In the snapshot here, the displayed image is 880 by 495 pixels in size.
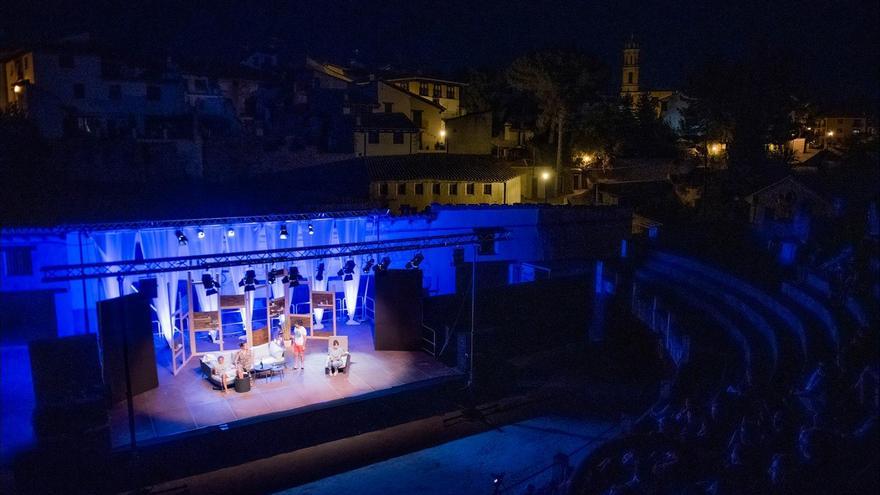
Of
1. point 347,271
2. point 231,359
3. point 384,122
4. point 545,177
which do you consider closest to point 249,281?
point 231,359

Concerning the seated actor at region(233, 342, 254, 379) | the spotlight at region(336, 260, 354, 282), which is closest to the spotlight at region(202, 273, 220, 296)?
the seated actor at region(233, 342, 254, 379)

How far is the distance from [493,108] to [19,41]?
22861mm

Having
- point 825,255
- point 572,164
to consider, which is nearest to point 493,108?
point 572,164

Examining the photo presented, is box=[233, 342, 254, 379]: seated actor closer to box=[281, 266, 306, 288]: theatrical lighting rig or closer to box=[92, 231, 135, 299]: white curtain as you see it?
box=[281, 266, 306, 288]: theatrical lighting rig

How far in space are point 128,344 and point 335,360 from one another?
385 cm

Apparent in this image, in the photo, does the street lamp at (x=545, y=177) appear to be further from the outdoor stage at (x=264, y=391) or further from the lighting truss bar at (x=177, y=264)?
the outdoor stage at (x=264, y=391)

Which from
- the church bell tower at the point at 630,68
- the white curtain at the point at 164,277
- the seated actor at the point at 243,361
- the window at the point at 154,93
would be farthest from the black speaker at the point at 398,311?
the church bell tower at the point at 630,68

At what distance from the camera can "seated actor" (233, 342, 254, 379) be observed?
12.4 m

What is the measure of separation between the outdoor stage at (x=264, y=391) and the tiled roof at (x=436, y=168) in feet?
37.7

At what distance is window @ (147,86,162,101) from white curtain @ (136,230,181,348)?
Answer: 627 inches

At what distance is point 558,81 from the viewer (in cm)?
2945

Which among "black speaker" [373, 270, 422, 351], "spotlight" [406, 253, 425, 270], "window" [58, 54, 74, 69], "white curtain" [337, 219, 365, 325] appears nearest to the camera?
"black speaker" [373, 270, 422, 351]

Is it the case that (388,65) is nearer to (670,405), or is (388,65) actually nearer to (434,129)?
(434,129)

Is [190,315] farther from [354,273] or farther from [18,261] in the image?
[18,261]
